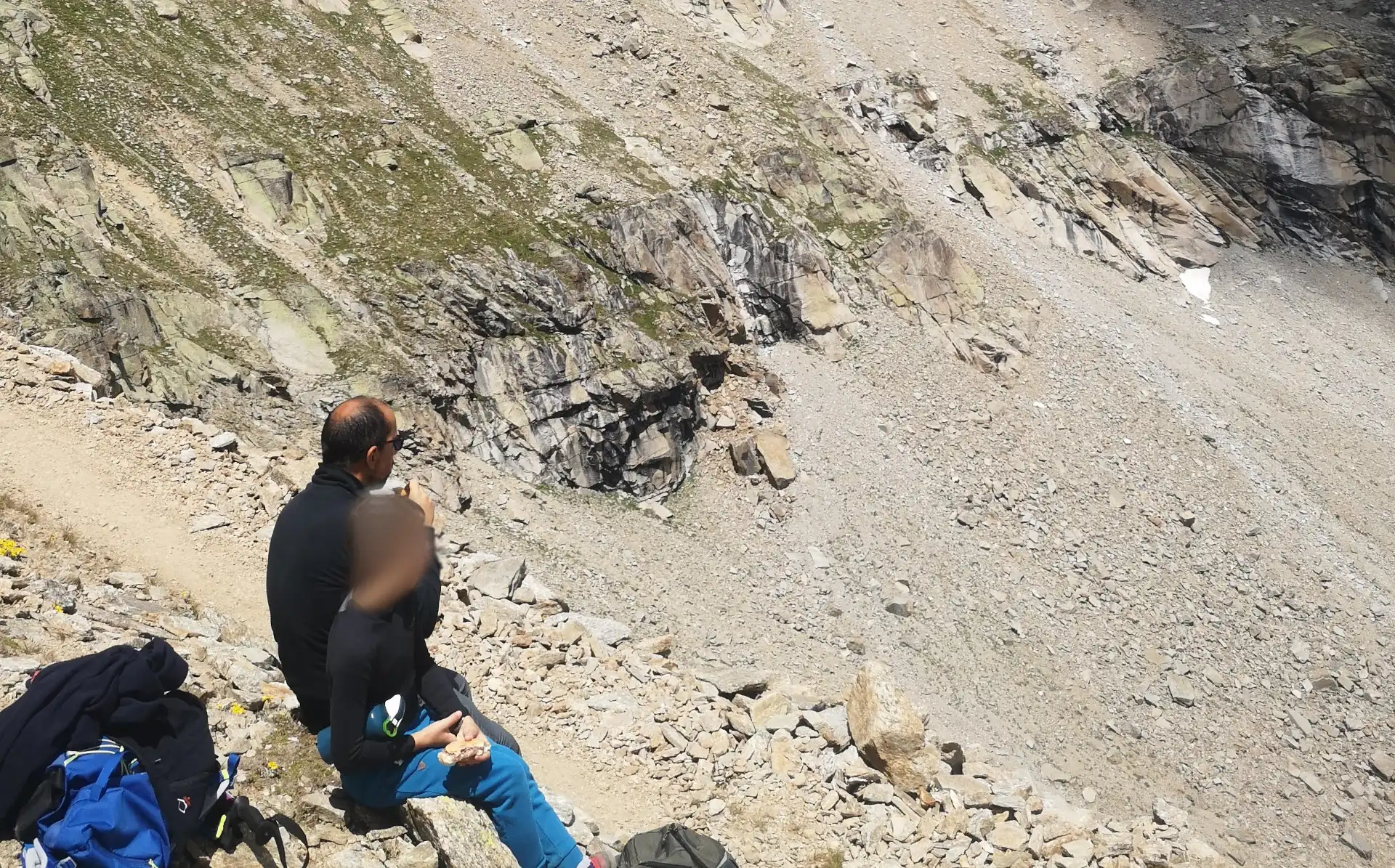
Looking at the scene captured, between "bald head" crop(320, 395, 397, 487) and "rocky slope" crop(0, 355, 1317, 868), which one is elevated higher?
"bald head" crop(320, 395, 397, 487)

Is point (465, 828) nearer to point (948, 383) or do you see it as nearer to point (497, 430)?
point (497, 430)

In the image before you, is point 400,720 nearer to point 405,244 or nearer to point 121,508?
point 121,508

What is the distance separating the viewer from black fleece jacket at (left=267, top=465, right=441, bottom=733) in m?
5.31

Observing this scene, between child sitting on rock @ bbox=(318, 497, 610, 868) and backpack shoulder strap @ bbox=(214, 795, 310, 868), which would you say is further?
backpack shoulder strap @ bbox=(214, 795, 310, 868)

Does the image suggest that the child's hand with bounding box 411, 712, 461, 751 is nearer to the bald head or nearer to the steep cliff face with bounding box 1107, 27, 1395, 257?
the bald head

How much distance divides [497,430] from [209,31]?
15413 millimetres

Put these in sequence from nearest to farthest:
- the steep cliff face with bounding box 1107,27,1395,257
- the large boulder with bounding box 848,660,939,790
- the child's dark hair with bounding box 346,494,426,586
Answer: the child's dark hair with bounding box 346,494,426,586 → the large boulder with bounding box 848,660,939,790 → the steep cliff face with bounding box 1107,27,1395,257

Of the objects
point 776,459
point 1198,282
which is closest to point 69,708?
point 776,459

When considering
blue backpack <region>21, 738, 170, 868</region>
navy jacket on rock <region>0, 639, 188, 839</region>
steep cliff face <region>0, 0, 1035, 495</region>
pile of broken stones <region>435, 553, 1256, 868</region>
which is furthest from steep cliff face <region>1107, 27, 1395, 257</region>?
blue backpack <region>21, 738, 170, 868</region>

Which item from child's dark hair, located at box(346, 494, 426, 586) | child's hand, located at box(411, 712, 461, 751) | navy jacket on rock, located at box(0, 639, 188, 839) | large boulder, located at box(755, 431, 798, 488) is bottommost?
large boulder, located at box(755, 431, 798, 488)

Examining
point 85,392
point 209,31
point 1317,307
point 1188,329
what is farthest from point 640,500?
point 1317,307

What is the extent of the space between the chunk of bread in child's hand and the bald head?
66.4 inches

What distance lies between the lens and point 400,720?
18.2 ft

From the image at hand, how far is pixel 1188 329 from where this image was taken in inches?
1427
